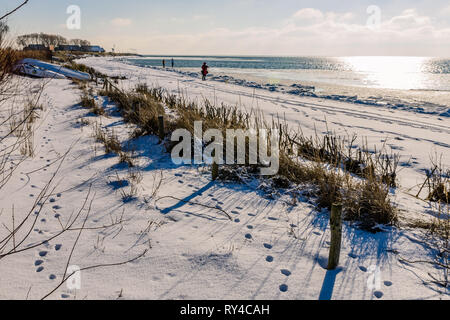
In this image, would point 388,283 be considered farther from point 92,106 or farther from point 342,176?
point 92,106

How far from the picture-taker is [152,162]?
515 cm

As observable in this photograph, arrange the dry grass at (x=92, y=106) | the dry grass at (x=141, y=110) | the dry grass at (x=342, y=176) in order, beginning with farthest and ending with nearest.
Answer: the dry grass at (x=92, y=106) < the dry grass at (x=141, y=110) < the dry grass at (x=342, y=176)

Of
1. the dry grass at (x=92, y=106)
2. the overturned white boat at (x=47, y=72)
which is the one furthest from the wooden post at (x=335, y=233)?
the overturned white boat at (x=47, y=72)

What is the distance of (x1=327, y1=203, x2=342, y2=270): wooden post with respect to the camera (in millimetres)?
2215

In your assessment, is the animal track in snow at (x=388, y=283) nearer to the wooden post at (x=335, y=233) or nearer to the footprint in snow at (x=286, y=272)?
the wooden post at (x=335, y=233)

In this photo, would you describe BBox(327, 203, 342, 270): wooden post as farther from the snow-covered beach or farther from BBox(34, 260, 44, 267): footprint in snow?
BBox(34, 260, 44, 267): footprint in snow

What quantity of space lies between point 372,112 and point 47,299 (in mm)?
11990

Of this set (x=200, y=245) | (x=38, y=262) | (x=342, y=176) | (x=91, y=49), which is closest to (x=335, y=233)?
(x=200, y=245)

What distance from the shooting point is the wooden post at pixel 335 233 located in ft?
7.27

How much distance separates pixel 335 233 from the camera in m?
2.27

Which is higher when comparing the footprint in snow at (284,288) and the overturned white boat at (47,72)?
the overturned white boat at (47,72)

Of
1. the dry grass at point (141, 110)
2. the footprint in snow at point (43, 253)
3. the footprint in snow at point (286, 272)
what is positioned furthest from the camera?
the dry grass at point (141, 110)

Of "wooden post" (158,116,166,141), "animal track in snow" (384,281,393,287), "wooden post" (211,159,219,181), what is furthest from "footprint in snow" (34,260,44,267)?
"wooden post" (158,116,166,141)

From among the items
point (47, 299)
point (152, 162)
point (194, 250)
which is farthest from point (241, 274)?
point (152, 162)
